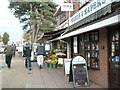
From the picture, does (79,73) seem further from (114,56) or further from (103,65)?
(114,56)

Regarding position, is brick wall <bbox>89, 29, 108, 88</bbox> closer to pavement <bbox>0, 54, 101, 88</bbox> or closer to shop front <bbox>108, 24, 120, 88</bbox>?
shop front <bbox>108, 24, 120, 88</bbox>

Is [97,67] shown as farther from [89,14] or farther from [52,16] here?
[52,16]

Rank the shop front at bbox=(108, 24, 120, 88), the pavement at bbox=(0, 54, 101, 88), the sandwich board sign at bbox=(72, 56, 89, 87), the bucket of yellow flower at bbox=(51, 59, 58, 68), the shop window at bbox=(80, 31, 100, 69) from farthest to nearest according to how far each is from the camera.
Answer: the bucket of yellow flower at bbox=(51, 59, 58, 68), the shop window at bbox=(80, 31, 100, 69), the pavement at bbox=(0, 54, 101, 88), the sandwich board sign at bbox=(72, 56, 89, 87), the shop front at bbox=(108, 24, 120, 88)

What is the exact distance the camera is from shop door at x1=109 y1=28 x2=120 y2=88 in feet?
21.2

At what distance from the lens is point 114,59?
6691 mm

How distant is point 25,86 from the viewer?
7871mm

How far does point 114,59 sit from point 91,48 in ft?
6.95

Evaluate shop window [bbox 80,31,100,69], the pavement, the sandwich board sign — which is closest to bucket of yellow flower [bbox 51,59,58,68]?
Answer: the pavement

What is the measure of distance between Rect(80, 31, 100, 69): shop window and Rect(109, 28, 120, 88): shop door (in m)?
1.08

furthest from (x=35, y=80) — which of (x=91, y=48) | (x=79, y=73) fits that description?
(x=91, y=48)

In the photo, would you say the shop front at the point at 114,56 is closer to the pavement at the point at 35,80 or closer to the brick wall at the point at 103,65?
the brick wall at the point at 103,65

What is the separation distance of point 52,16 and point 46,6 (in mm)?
1807

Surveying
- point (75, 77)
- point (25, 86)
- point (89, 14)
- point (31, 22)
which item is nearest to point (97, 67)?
point (75, 77)

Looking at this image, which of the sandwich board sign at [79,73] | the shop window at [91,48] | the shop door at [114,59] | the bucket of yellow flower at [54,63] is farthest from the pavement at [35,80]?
the bucket of yellow flower at [54,63]
